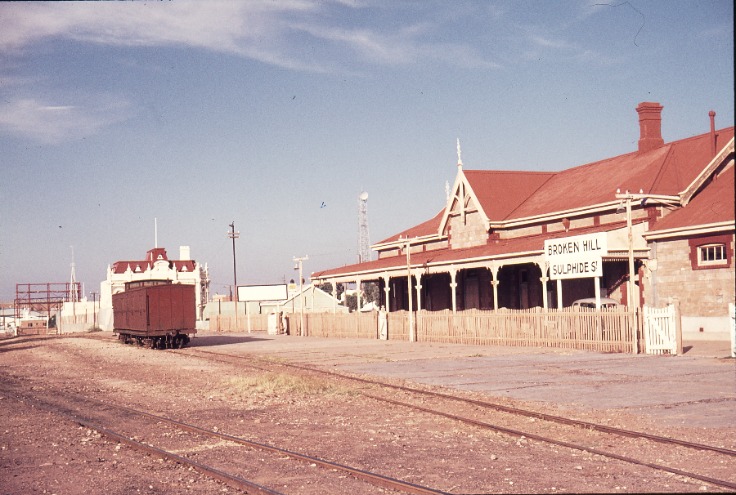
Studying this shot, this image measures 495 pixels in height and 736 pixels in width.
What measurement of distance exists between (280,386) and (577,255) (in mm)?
13640

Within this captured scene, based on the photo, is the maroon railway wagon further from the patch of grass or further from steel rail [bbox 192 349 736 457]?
steel rail [bbox 192 349 736 457]

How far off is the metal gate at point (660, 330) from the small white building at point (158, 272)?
77391mm

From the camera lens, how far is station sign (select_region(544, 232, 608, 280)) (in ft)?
86.1

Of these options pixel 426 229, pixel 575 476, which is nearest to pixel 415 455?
pixel 575 476

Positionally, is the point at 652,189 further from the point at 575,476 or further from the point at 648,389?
the point at 575,476

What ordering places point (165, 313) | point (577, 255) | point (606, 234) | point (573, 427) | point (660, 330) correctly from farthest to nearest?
1. point (165, 313)
2. point (577, 255)
3. point (606, 234)
4. point (660, 330)
5. point (573, 427)

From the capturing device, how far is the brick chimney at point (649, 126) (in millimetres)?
36156

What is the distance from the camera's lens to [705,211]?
2780 cm

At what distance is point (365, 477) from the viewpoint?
820 cm

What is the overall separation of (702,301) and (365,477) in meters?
21.8

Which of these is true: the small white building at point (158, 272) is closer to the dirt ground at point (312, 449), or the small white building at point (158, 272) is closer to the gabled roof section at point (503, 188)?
the gabled roof section at point (503, 188)

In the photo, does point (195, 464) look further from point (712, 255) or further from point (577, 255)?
point (712, 255)

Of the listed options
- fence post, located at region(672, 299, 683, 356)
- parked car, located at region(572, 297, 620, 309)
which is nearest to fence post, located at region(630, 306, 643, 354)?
fence post, located at region(672, 299, 683, 356)

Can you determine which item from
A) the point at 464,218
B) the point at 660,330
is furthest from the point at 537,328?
the point at 464,218
